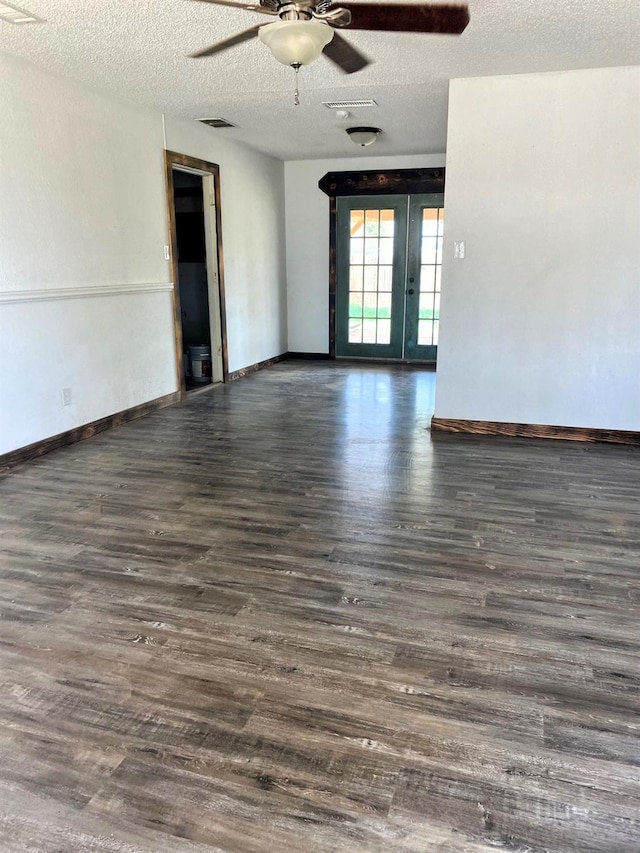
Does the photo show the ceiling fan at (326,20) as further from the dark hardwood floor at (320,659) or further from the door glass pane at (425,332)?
the door glass pane at (425,332)

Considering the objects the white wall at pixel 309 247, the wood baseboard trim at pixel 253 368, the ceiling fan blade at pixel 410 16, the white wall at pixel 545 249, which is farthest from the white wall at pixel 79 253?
the white wall at pixel 545 249

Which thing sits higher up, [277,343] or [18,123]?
[18,123]

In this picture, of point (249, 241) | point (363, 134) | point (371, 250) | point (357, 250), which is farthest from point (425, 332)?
point (363, 134)

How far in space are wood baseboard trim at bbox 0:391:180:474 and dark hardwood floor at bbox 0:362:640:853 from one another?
0.24m

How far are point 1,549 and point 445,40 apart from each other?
3.76 m

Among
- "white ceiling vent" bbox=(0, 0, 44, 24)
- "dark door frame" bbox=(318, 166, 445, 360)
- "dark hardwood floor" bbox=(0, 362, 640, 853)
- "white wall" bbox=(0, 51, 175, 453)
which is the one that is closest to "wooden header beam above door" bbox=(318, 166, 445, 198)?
"dark door frame" bbox=(318, 166, 445, 360)

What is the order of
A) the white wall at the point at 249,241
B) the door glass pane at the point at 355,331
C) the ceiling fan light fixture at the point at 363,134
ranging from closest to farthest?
the ceiling fan light fixture at the point at 363,134 < the white wall at the point at 249,241 < the door glass pane at the point at 355,331

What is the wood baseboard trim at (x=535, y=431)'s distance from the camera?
481 cm

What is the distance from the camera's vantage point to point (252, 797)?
63.5 inches

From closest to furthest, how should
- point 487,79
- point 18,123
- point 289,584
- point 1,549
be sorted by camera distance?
point 289,584 < point 1,549 < point 18,123 < point 487,79

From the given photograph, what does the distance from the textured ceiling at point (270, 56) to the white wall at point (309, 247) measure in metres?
2.52

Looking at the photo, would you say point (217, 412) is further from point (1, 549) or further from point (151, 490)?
point (1, 549)

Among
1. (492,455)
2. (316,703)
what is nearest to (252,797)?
(316,703)

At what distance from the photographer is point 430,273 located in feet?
26.4
